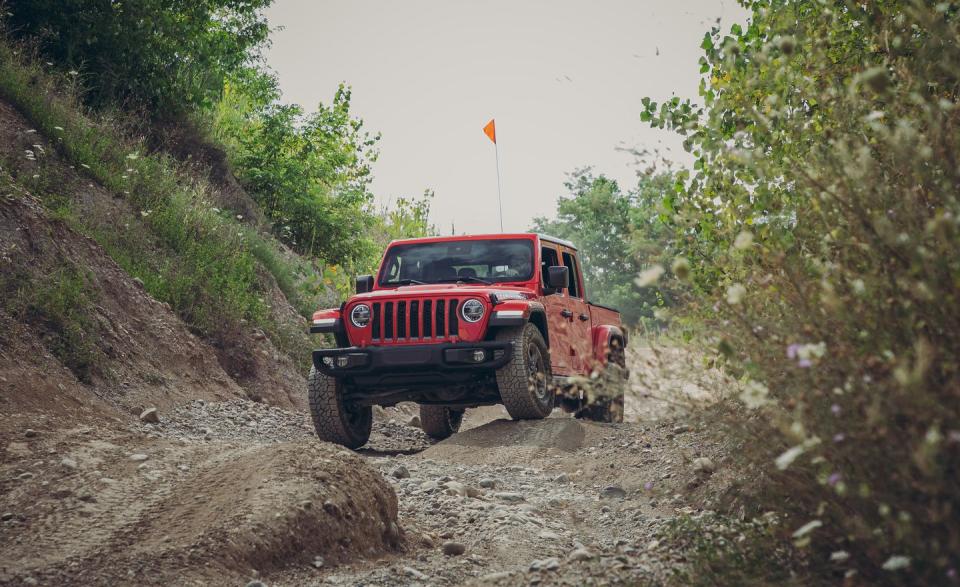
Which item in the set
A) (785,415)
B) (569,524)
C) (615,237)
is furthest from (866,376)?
(615,237)

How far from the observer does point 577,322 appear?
37.7ft

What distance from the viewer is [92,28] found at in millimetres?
15883

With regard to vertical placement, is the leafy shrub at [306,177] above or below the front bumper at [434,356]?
above

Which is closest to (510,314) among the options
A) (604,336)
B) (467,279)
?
(467,279)

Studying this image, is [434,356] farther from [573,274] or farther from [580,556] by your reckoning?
[580,556]

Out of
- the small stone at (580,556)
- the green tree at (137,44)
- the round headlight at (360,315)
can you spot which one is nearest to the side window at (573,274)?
the round headlight at (360,315)

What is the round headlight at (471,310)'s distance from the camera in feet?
30.3

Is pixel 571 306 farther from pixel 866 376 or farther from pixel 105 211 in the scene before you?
pixel 866 376

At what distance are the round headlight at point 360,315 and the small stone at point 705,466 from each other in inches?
153

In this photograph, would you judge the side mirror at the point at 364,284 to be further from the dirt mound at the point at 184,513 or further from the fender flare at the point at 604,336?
the dirt mound at the point at 184,513

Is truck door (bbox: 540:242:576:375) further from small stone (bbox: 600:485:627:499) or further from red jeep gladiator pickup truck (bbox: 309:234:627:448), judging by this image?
small stone (bbox: 600:485:627:499)

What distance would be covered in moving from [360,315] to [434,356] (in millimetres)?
925

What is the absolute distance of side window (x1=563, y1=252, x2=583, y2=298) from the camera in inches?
466

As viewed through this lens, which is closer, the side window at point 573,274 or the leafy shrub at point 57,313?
the leafy shrub at point 57,313
